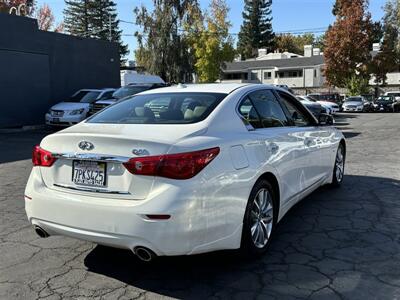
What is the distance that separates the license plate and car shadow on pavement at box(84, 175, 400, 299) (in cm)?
90

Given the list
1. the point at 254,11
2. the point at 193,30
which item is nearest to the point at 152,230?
the point at 193,30

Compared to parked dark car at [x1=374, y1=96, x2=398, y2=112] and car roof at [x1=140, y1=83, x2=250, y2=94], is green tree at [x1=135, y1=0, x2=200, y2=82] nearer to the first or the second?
parked dark car at [x1=374, y1=96, x2=398, y2=112]

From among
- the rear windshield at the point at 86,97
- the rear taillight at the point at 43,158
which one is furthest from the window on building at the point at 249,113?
the rear windshield at the point at 86,97

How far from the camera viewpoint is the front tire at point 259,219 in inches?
156

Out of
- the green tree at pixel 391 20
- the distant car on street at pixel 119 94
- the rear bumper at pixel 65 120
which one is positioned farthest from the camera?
the green tree at pixel 391 20

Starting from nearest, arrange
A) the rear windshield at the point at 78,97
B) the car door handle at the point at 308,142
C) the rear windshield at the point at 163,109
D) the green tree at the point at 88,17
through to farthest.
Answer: the rear windshield at the point at 163,109 → the car door handle at the point at 308,142 → the rear windshield at the point at 78,97 → the green tree at the point at 88,17

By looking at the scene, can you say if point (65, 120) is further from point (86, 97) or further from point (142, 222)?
point (142, 222)

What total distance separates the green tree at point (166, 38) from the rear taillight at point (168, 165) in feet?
116

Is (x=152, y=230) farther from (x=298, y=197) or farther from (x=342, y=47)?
(x=342, y=47)

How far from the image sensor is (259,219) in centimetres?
425

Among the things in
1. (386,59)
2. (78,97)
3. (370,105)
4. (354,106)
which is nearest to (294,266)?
(78,97)

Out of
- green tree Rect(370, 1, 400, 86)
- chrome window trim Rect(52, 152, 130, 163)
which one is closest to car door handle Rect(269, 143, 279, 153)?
chrome window trim Rect(52, 152, 130, 163)

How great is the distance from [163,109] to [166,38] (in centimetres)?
3438

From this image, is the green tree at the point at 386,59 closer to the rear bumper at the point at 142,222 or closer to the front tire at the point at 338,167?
the front tire at the point at 338,167
